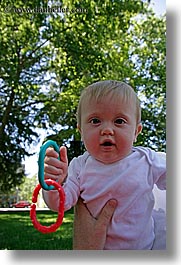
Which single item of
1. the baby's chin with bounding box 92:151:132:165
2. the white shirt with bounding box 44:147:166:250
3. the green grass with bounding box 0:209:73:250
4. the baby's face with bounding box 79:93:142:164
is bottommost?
the green grass with bounding box 0:209:73:250

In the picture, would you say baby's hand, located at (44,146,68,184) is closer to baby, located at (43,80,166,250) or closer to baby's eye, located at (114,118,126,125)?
baby, located at (43,80,166,250)

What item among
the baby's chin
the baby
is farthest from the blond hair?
the baby's chin

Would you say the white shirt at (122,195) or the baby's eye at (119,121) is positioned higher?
the baby's eye at (119,121)

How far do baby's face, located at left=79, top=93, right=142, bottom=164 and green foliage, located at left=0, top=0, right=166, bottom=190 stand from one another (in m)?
0.06

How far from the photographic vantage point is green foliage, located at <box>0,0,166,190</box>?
1.32m

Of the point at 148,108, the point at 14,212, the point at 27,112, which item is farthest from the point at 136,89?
the point at 14,212

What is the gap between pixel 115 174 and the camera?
1.25m

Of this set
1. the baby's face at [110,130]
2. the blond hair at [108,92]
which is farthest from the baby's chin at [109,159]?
the blond hair at [108,92]

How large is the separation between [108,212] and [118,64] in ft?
1.35

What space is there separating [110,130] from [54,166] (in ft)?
Result: 0.56

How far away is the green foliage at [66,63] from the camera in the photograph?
4.34ft

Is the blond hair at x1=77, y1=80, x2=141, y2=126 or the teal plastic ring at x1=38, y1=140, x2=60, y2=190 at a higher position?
the blond hair at x1=77, y1=80, x2=141, y2=126

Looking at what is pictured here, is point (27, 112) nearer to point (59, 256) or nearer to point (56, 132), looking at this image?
point (56, 132)

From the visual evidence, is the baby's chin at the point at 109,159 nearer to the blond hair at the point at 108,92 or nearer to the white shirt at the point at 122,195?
the white shirt at the point at 122,195
